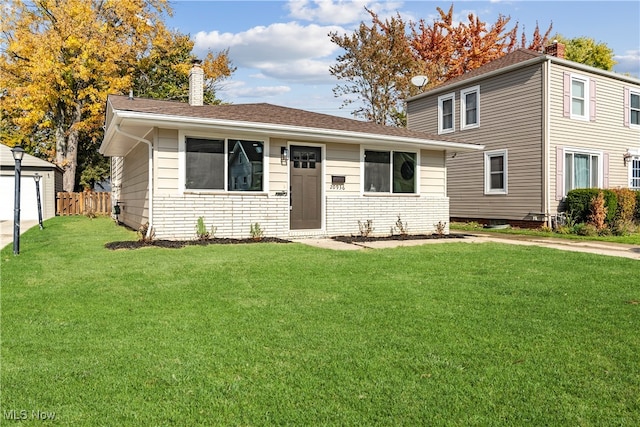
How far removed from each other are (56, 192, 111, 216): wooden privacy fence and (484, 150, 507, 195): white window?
17.1 metres

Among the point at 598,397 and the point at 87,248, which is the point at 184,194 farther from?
the point at 598,397

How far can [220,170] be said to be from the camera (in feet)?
32.3

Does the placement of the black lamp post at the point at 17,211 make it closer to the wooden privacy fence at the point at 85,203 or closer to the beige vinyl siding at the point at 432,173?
the beige vinyl siding at the point at 432,173

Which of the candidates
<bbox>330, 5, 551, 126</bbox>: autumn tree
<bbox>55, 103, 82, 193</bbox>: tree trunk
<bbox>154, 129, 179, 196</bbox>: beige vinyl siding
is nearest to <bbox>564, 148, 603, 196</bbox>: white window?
<bbox>154, 129, 179, 196</bbox>: beige vinyl siding

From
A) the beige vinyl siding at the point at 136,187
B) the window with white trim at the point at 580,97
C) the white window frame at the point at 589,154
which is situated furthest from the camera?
the window with white trim at the point at 580,97

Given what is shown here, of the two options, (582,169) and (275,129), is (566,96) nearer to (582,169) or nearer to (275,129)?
(582,169)

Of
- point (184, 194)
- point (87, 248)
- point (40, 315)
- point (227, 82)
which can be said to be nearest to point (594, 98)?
point (184, 194)

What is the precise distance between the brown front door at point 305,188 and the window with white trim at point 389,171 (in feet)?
4.58

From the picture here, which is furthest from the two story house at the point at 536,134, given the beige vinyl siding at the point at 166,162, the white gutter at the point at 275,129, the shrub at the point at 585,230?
the beige vinyl siding at the point at 166,162

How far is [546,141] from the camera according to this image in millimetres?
13953

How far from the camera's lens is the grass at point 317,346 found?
2373 millimetres

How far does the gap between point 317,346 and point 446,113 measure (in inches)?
633

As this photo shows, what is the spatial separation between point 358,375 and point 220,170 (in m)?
7.69

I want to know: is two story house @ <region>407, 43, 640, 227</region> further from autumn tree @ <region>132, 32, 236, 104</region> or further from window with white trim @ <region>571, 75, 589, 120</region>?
autumn tree @ <region>132, 32, 236, 104</region>
